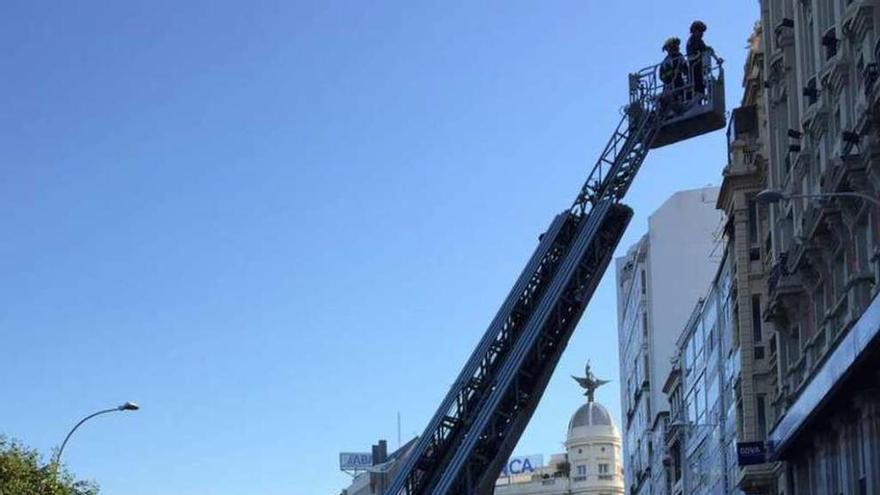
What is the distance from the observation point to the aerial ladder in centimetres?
3525

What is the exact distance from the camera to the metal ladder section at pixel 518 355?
35.2 meters

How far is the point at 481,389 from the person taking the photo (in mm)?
36125

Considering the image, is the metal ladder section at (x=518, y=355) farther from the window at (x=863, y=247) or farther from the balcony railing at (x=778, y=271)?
the balcony railing at (x=778, y=271)

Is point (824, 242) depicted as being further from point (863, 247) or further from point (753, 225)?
point (753, 225)

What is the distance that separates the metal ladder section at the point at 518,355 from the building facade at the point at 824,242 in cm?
471

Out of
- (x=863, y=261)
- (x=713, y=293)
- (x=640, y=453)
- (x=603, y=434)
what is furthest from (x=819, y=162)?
(x=603, y=434)

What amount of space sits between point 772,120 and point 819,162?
837 centimetres

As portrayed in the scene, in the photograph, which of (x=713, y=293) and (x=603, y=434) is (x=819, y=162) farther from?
(x=603, y=434)

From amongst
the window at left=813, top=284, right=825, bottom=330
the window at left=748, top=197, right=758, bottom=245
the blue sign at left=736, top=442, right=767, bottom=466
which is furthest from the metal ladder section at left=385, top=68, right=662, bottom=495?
the window at left=748, top=197, right=758, bottom=245

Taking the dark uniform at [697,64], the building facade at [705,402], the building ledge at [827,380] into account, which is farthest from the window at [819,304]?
the building facade at [705,402]

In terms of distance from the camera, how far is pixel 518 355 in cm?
3538

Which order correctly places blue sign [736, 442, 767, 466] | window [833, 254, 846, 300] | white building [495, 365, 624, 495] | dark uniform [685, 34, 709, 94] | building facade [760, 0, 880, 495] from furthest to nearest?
white building [495, 365, 624, 495] → blue sign [736, 442, 767, 466] → window [833, 254, 846, 300] → dark uniform [685, 34, 709, 94] → building facade [760, 0, 880, 495]

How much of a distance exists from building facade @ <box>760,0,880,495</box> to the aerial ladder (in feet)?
11.0

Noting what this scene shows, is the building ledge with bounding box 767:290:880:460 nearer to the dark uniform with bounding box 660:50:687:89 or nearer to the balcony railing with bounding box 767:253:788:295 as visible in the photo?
the balcony railing with bounding box 767:253:788:295
